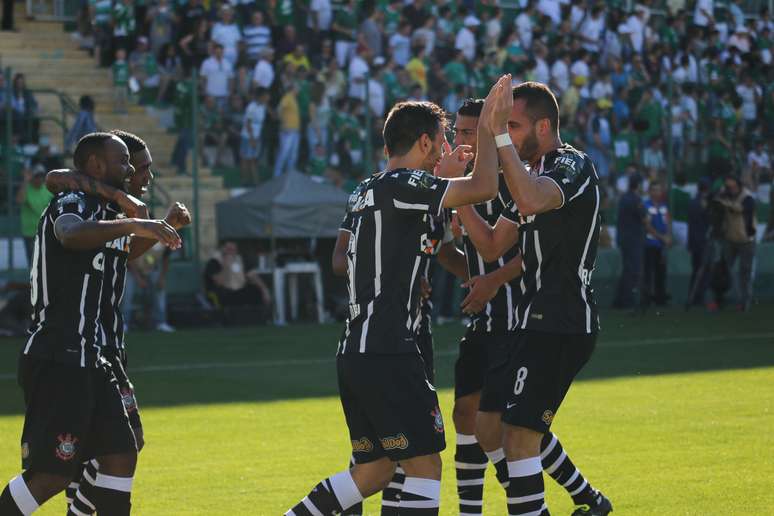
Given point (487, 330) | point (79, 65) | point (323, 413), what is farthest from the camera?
point (79, 65)

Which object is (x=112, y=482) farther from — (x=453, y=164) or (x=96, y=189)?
(x=453, y=164)

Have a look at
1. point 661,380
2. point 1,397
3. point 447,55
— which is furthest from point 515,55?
point 1,397

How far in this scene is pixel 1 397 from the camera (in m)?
13.6

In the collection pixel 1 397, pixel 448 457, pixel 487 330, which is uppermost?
pixel 487 330

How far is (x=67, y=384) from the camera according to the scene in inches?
250

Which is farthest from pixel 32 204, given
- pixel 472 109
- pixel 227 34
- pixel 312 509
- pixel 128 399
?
pixel 312 509

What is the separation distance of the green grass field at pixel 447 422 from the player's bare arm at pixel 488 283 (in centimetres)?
143

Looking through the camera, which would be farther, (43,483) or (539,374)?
(539,374)

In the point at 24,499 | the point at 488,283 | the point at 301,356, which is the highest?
the point at 488,283

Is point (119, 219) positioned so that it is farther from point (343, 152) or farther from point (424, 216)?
point (343, 152)

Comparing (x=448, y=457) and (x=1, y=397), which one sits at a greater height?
(x=448, y=457)

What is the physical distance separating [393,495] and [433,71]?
1941 centimetres

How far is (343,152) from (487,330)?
16.4 meters

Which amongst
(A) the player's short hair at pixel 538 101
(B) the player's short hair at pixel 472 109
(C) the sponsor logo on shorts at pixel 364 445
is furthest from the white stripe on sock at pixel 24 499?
(B) the player's short hair at pixel 472 109
